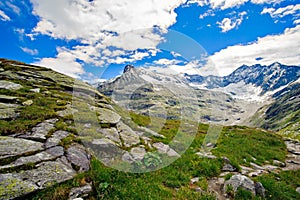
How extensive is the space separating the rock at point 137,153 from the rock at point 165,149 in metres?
2.05

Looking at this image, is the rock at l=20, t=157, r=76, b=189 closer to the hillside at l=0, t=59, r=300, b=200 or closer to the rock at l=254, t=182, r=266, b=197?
the hillside at l=0, t=59, r=300, b=200

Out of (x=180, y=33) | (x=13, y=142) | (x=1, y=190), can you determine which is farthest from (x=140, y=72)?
(x=1, y=190)

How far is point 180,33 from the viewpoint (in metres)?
22.4

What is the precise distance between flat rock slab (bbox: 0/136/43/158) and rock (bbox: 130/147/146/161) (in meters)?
6.14

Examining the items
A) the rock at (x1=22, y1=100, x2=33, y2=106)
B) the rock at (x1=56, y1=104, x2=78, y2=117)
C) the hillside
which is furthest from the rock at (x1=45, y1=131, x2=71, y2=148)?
the rock at (x1=22, y1=100, x2=33, y2=106)

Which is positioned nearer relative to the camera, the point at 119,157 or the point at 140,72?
the point at 119,157

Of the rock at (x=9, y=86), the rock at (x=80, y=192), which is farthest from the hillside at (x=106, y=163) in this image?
the rock at (x=9, y=86)

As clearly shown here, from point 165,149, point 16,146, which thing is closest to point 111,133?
point 165,149

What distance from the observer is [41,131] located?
14.4 meters

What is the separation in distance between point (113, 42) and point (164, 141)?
12600 millimetres

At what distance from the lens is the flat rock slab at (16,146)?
35.4 ft

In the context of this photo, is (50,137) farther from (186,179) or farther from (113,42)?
(113,42)

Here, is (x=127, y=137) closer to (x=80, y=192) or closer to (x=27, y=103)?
(x=80, y=192)

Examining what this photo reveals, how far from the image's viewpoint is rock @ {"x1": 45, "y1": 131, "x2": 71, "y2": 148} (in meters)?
12.8
